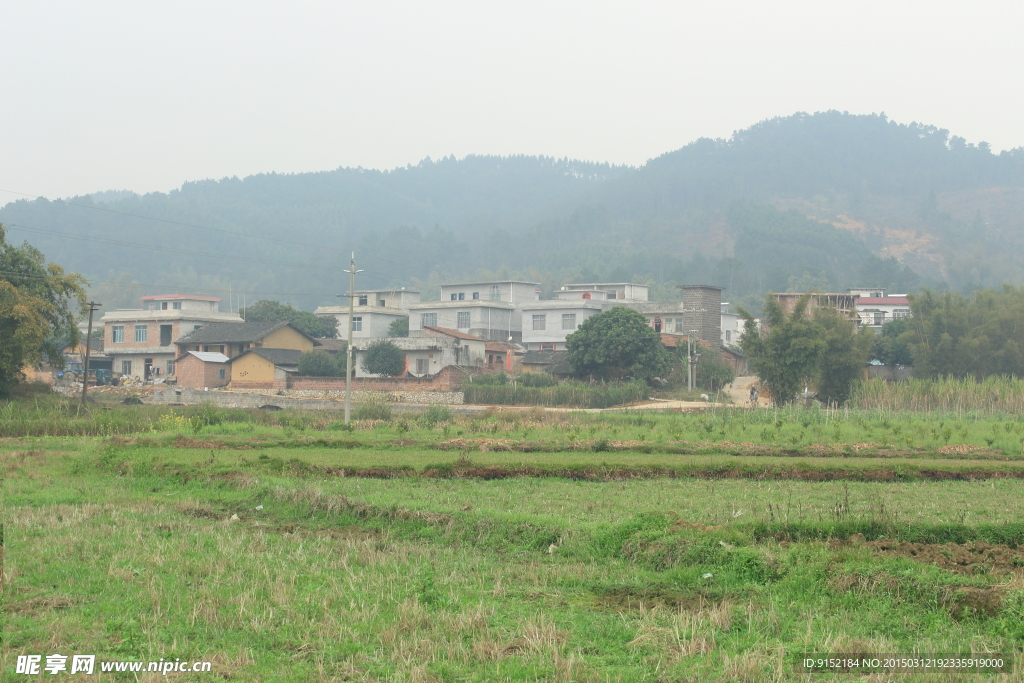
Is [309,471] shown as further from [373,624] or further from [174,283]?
[174,283]

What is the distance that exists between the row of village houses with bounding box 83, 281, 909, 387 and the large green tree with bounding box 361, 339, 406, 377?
5.82 feet

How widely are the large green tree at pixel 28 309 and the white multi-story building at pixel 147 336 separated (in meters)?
34.2

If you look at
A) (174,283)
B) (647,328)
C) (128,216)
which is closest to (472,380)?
(647,328)

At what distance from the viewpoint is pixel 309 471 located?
20516mm

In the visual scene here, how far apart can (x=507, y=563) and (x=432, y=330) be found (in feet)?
212

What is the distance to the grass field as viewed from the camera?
8.55 meters

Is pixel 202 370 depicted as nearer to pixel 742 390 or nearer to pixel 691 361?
pixel 691 361

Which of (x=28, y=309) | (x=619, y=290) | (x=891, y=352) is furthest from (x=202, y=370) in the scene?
(x=891, y=352)

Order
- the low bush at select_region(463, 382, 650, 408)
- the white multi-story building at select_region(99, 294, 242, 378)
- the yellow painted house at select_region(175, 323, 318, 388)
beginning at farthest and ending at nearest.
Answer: the white multi-story building at select_region(99, 294, 242, 378)
the yellow painted house at select_region(175, 323, 318, 388)
the low bush at select_region(463, 382, 650, 408)

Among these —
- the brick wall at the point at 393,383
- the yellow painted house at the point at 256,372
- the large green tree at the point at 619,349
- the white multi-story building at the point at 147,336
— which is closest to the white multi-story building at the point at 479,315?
the yellow painted house at the point at 256,372

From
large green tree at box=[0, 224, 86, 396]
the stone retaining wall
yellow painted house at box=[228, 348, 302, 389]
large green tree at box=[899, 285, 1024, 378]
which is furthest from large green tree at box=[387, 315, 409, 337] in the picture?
large green tree at box=[899, 285, 1024, 378]

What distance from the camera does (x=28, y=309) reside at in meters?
39.9

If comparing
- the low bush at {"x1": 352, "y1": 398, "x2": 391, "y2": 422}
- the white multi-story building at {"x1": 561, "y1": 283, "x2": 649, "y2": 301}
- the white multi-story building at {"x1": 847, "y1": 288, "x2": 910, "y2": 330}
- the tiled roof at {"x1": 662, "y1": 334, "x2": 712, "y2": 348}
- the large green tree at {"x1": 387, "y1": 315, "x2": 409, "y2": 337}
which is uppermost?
the white multi-story building at {"x1": 561, "y1": 283, "x2": 649, "y2": 301}

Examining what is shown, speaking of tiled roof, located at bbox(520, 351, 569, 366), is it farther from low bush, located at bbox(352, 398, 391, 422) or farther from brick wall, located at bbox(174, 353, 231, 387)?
low bush, located at bbox(352, 398, 391, 422)
